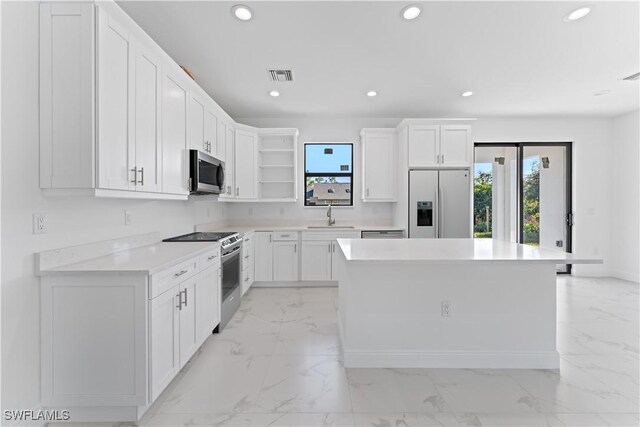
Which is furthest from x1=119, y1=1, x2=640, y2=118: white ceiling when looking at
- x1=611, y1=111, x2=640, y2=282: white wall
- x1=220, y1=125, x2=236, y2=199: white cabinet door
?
x1=611, y1=111, x2=640, y2=282: white wall

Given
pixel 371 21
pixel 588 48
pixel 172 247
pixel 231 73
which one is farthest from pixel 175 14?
pixel 588 48

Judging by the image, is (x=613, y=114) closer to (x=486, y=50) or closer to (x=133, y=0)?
(x=486, y=50)

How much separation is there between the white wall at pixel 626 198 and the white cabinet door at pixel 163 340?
662 centimetres

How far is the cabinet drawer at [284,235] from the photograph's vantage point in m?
4.55

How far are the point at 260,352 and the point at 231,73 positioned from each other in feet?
9.70

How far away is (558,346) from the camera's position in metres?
2.71

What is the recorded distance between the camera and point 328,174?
5281mm

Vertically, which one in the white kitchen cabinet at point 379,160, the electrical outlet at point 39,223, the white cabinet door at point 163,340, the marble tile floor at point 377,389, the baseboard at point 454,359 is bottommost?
the marble tile floor at point 377,389

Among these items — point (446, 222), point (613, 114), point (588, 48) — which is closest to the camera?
point (588, 48)

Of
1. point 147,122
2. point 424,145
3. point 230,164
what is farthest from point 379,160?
point 147,122

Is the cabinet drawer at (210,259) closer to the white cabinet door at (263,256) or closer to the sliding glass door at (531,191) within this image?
the white cabinet door at (263,256)

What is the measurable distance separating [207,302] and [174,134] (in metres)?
1.49

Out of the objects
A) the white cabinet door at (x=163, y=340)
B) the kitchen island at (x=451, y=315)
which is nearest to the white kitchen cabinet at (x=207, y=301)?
the white cabinet door at (x=163, y=340)

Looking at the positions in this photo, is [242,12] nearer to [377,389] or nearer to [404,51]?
[404,51]
